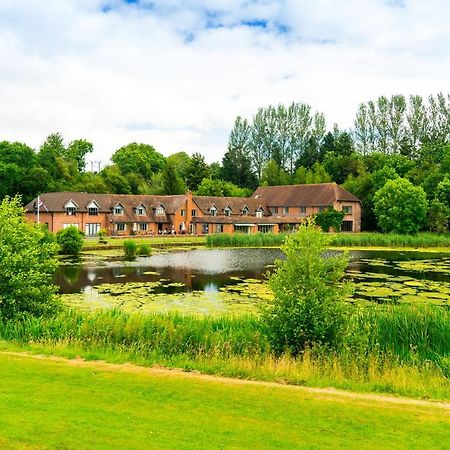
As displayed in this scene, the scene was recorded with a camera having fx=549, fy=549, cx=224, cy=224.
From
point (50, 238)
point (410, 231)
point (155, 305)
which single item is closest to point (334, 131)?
point (410, 231)

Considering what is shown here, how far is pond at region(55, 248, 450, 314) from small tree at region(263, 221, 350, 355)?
17.2 ft

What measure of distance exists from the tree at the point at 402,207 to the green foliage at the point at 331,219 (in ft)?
17.3

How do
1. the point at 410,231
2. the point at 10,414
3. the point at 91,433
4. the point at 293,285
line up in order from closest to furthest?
1. the point at 91,433
2. the point at 10,414
3. the point at 293,285
4. the point at 410,231

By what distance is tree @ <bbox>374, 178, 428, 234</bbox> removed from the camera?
5709cm

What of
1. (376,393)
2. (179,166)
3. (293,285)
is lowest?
(376,393)

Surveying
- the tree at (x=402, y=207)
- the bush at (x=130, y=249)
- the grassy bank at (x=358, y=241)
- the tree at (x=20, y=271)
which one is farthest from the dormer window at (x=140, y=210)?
the tree at (x=20, y=271)

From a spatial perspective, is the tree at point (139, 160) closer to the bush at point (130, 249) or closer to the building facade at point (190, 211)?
the building facade at point (190, 211)

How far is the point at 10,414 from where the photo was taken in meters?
7.73

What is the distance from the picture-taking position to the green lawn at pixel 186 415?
7051 millimetres

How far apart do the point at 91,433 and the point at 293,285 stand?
7192mm

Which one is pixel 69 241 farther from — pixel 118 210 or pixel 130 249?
pixel 118 210

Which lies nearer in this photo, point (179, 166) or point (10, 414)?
point (10, 414)

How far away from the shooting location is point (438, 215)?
58438 mm

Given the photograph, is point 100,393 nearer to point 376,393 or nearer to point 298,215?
point 376,393
